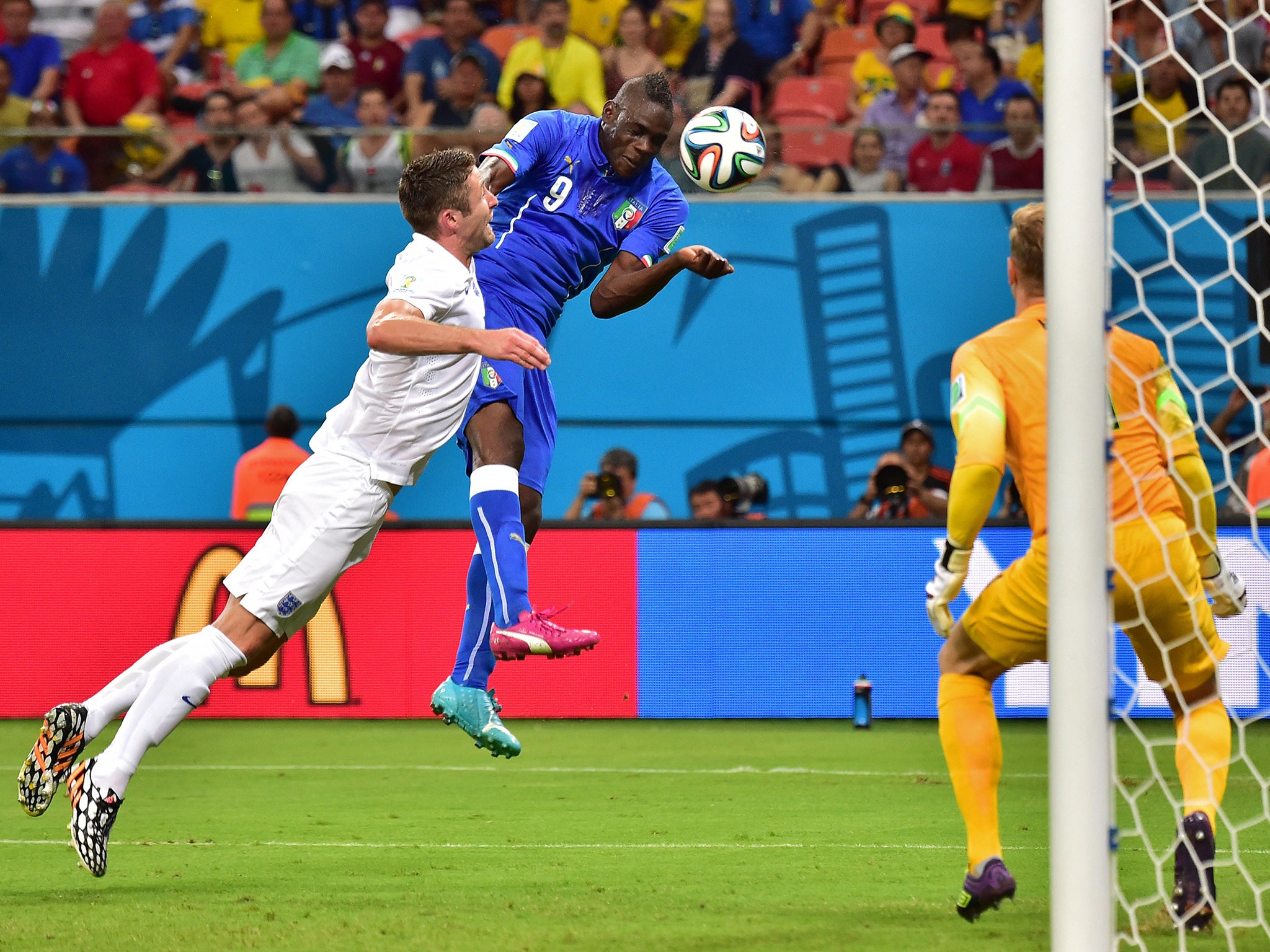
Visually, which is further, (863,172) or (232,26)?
(232,26)

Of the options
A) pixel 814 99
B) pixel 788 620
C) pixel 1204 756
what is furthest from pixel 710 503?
pixel 1204 756

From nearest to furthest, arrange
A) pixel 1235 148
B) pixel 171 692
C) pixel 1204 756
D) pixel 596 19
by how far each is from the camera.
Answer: pixel 1204 756 < pixel 171 692 < pixel 1235 148 < pixel 596 19

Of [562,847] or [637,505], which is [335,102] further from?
[562,847]

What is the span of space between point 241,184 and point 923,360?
551cm

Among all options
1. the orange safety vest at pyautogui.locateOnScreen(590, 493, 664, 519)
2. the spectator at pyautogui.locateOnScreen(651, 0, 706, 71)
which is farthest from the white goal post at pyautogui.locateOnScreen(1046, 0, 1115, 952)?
the spectator at pyautogui.locateOnScreen(651, 0, 706, 71)

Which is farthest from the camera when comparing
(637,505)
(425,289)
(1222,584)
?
(637,505)

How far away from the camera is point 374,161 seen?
12117 millimetres

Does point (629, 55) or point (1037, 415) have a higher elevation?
point (629, 55)

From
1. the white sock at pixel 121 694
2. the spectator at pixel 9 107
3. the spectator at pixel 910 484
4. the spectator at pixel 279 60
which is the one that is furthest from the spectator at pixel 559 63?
the white sock at pixel 121 694

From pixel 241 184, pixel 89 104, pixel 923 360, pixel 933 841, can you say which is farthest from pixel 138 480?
pixel 933 841

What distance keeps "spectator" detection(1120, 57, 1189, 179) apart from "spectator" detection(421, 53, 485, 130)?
5.26 m

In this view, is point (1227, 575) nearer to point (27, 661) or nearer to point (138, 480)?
point (27, 661)

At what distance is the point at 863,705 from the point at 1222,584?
5.23m

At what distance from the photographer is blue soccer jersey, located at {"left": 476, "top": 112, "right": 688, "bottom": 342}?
6.25m
